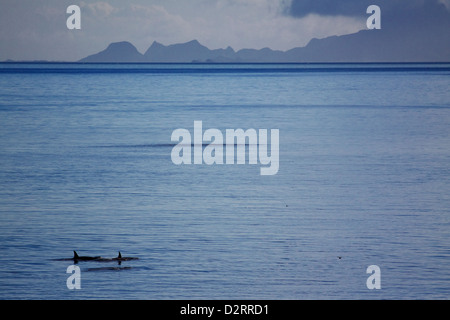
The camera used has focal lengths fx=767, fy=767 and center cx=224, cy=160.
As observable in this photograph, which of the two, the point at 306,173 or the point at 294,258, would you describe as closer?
the point at 294,258

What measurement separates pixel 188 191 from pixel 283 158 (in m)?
7.07

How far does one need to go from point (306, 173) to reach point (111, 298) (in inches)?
500

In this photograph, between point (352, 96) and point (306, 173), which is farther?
point (352, 96)

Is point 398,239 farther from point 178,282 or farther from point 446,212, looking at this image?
point 178,282

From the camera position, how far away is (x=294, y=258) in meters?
15.6

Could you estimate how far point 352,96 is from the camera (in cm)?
6862

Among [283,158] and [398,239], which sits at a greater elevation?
[283,158]

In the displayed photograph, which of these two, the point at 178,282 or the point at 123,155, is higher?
the point at 123,155

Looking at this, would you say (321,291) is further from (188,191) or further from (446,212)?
(188,191)
